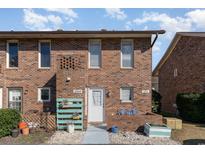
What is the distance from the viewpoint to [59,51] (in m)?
19.6

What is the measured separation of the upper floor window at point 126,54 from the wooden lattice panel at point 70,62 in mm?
2647

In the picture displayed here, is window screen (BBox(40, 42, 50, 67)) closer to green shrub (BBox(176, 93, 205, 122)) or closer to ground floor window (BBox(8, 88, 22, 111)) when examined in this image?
ground floor window (BBox(8, 88, 22, 111))

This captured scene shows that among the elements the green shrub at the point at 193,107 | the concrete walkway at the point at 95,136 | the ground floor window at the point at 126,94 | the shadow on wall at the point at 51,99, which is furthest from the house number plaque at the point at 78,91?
the green shrub at the point at 193,107

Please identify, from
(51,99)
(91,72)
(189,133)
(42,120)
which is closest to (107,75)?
(91,72)

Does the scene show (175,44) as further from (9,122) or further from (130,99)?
(9,122)

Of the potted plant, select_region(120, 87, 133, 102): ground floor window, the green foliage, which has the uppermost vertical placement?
select_region(120, 87, 133, 102): ground floor window

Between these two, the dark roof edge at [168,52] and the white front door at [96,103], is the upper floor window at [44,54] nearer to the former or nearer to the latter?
the white front door at [96,103]

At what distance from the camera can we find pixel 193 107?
20.5 metres

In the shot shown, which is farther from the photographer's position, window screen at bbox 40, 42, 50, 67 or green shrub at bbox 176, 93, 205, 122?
green shrub at bbox 176, 93, 205, 122

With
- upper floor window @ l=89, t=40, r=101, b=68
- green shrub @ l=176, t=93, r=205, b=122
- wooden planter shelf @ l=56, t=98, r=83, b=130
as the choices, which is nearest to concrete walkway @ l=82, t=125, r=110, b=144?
wooden planter shelf @ l=56, t=98, r=83, b=130

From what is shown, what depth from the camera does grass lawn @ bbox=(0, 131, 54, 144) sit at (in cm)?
1426

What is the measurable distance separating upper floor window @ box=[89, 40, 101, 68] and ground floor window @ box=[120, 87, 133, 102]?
2.07 m

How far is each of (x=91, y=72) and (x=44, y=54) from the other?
3009 millimetres
